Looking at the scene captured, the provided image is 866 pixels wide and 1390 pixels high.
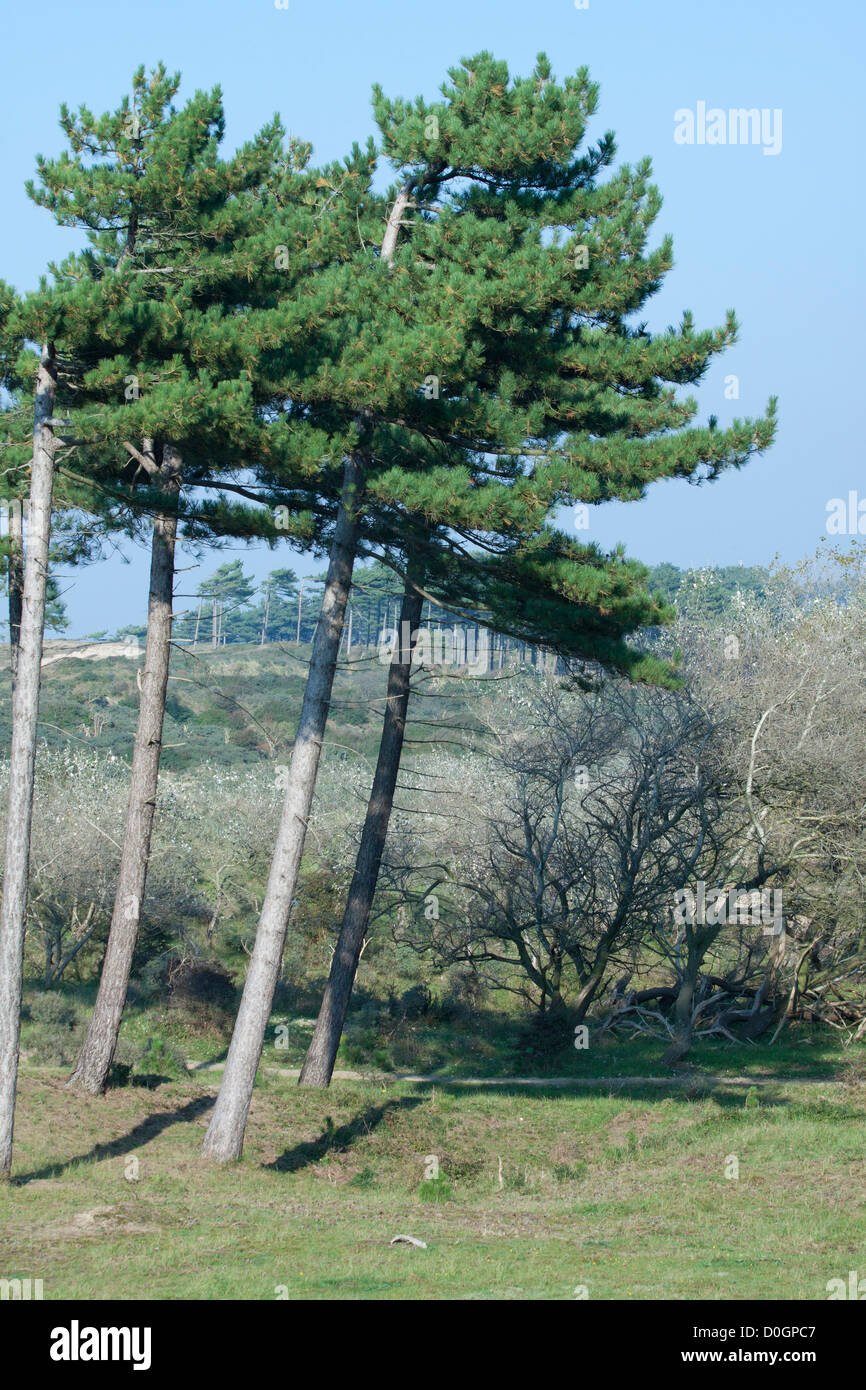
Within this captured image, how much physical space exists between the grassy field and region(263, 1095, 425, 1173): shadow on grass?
4 cm

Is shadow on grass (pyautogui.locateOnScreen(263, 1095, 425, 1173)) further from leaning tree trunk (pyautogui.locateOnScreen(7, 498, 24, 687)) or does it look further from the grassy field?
leaning tree trunk (pyautogui.locateOnScreen(7, 498, 24, 687))

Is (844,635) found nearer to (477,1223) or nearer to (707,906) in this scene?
(707,906)

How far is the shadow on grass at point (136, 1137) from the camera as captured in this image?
1185cm

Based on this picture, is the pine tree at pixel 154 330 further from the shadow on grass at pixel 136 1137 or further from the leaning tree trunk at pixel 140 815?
the shadow on grass at pixel 136 1137

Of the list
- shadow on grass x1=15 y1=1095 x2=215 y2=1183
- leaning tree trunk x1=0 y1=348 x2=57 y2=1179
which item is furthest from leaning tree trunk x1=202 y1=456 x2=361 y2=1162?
leaning tree trunk x1=0 y1=348 x2=57 y2=1179

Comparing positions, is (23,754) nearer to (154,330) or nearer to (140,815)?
(140,815)

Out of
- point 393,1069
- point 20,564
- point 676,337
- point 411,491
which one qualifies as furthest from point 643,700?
point 20,564

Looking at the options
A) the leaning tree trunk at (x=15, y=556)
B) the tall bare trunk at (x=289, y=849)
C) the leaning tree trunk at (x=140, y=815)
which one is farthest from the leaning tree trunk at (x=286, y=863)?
the leaning tree trunk at (x=15, y=556)

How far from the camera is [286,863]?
44.3 feet

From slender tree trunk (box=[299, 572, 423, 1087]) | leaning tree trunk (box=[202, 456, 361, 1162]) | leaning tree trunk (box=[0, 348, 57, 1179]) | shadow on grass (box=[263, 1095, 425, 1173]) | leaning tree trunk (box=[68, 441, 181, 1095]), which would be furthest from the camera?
slender tree trunk (box=[299, 572, 423, 1087])

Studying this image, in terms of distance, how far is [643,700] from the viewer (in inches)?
924

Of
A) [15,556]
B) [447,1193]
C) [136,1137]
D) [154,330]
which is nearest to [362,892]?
[136,1137]

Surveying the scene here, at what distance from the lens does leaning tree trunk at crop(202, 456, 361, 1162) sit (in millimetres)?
13094

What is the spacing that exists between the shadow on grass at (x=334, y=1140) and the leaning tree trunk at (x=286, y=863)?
87 centimetres
